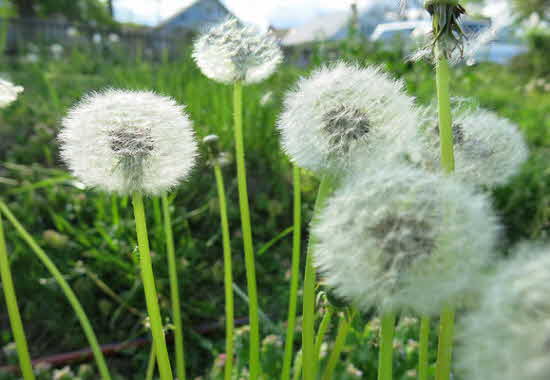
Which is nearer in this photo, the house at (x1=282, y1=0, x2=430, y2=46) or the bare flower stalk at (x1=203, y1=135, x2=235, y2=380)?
the bare flower stalk at (x1=203, y1=135, x2=235, y2=380)

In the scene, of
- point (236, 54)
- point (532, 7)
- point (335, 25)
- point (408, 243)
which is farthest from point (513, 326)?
point (532, 7)

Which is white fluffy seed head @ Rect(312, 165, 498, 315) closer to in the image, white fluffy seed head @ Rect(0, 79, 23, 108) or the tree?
white fluffy seed head @ Rect(0, 79, 23, 108)

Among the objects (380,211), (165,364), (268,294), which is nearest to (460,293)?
(380,211)

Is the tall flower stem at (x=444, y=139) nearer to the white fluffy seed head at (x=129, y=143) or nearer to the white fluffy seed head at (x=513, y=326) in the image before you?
the white fluffy seed head at (x=513, y=326)

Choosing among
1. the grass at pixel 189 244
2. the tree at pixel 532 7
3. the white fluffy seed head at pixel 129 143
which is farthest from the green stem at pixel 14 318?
the tree at pixel 532 7

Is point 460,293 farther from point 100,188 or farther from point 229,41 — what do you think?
point 229,41

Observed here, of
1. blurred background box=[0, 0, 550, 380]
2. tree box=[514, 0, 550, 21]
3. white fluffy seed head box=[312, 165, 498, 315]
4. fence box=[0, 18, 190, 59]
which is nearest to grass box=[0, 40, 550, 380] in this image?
blurred background box=[0, 0, 550, 380]
